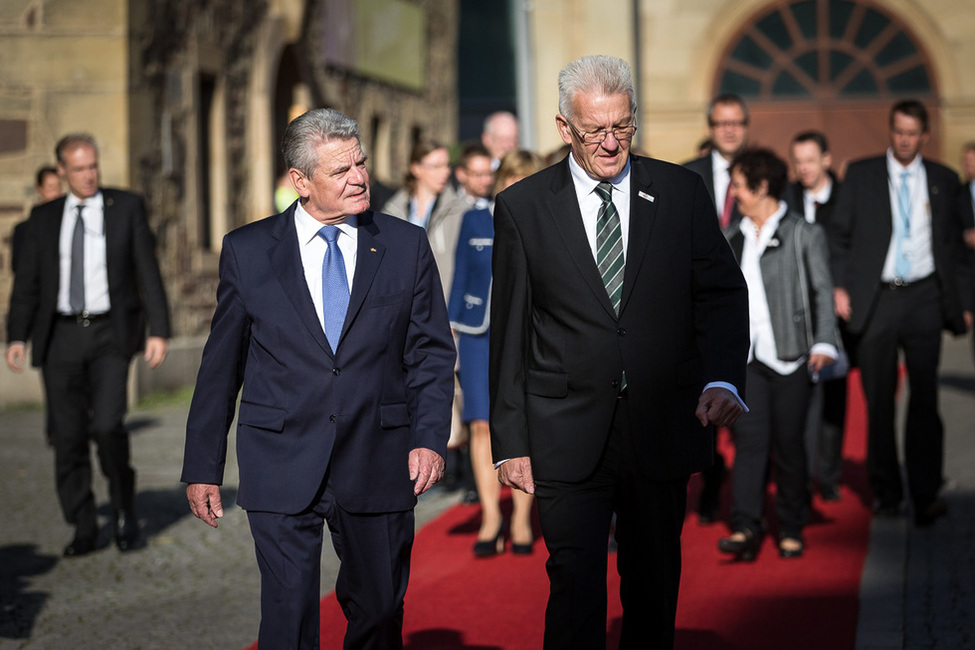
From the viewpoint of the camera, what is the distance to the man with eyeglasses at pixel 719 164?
810cm

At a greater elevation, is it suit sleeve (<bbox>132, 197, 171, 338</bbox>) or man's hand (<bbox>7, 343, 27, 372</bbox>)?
suit sleeve (<bbox>132, 197, 171, 338</bbox>)

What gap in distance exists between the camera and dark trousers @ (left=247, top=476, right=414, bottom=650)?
4.13 metres

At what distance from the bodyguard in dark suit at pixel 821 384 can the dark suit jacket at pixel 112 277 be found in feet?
11.7

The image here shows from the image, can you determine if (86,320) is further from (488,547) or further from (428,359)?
(428,359)

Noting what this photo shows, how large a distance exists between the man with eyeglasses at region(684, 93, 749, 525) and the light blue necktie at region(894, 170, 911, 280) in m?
0.90

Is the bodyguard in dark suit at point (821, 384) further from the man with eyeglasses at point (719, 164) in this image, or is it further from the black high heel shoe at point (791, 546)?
the black high heel shoe at point (791, 546)

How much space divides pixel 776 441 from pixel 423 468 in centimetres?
342

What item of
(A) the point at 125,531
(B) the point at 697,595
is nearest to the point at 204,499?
(B) the point at 697,595

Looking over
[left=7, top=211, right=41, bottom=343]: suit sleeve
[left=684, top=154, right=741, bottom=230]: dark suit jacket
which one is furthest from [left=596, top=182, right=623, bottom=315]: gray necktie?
[left=7, top=211, right=41, bottom=343]: suit sleeve

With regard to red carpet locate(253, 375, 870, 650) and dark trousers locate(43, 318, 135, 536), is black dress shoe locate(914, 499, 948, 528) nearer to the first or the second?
red carpet locate(253, 375, 870, 650)

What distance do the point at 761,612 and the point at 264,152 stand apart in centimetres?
1267

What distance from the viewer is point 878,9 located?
21.6 metres

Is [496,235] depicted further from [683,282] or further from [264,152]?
[264,152]

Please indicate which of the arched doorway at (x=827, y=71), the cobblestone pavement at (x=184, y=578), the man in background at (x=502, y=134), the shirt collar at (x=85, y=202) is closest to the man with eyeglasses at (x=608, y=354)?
the cobblestone pavement at (x=184, y=578)
